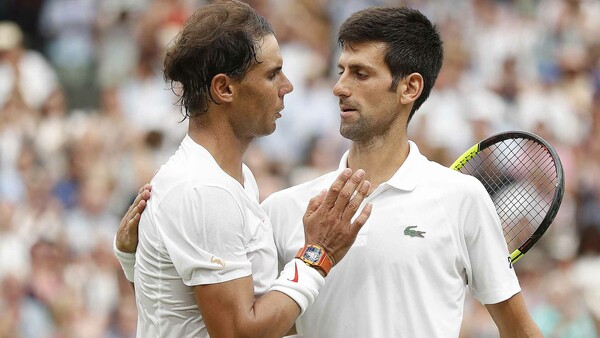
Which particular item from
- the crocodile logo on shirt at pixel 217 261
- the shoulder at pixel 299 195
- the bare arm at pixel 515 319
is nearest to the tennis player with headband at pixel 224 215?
the crocodile logo on shirt at pixel 217 261

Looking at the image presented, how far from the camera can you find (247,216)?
402cm

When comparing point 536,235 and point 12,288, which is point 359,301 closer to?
point 536,235

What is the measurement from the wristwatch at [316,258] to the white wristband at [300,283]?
0.02 m

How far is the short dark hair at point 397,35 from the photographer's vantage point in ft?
14.8

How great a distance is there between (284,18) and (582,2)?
2833 millimetres

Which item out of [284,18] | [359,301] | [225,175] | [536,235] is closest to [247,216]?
[225,175]

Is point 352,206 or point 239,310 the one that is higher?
point 352,206

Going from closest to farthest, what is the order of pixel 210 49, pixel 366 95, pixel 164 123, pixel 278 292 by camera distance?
pixel 278 292
pixel 210 49
pixel 366 95
pixel 164 123

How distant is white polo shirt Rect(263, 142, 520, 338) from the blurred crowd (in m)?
3.78

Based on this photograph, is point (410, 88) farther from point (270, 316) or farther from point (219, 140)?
point (270, 316)

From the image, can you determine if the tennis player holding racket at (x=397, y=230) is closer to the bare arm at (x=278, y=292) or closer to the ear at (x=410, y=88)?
the ear at (x=410, y=88)

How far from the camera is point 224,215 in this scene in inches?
152

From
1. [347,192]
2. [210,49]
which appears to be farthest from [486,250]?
[210,49]

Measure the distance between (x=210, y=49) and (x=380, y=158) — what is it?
0.84m
